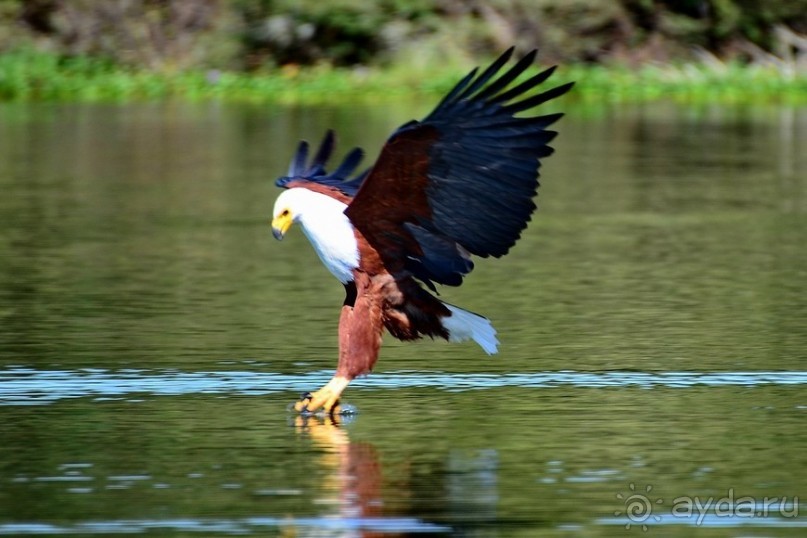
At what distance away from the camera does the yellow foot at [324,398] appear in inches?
293

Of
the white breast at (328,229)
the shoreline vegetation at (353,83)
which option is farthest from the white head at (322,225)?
the shoreline vegetation at (353,83)

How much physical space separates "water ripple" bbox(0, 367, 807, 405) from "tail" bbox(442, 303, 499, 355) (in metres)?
0.53

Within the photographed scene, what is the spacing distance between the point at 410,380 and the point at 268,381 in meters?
0.60

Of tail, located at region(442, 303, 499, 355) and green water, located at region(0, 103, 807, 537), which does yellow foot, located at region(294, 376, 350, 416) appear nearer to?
green water, located at region(0, 103, 807, 537)

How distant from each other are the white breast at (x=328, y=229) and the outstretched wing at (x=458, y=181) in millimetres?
58

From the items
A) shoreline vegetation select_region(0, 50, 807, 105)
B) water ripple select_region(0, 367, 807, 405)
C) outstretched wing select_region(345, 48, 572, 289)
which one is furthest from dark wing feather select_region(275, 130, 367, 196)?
shoreline vegetation select_region(0, 50, 807, 105)

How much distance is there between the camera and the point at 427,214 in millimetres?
7531

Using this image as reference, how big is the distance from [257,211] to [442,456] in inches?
359

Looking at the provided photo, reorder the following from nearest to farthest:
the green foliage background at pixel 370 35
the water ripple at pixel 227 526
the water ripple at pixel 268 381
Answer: the water ripple at pixel 227 526 < the water ripple at pixel 268 381 < the green foliage background at pixel 370 35

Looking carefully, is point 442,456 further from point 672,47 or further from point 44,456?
point 672,47

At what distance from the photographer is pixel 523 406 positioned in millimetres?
7672

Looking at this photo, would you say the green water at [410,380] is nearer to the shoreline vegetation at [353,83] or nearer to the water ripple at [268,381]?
the water ripple at [268,381]

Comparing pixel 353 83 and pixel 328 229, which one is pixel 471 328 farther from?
pixel 353 83

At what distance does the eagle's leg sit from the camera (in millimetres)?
7465
